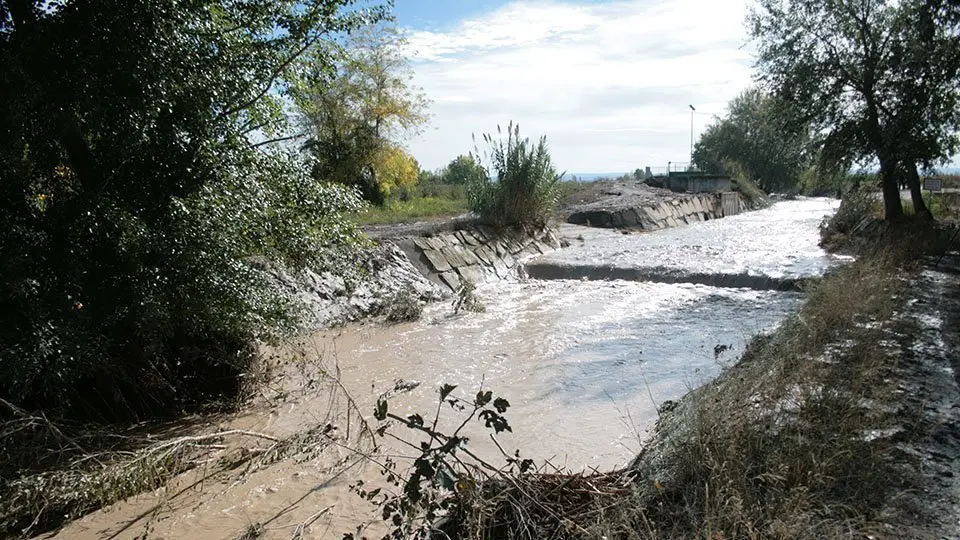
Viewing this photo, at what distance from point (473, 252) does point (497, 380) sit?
7.00 metres

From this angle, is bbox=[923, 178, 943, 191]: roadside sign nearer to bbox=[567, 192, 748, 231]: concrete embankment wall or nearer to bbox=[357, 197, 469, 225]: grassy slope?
bbox=[567, 192, 748, 231]: concrete embankment wall

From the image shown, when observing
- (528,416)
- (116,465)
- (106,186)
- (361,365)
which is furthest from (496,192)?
(116,465)

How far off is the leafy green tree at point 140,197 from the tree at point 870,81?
45.4ft

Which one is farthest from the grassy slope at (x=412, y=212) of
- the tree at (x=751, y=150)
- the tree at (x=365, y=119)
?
the tree at (x=751, y=150)

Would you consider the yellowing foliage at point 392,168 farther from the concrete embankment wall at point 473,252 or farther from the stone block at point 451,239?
the stone block at point 451,239

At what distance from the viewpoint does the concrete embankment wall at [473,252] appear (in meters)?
12.2

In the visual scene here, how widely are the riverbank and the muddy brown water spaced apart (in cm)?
102

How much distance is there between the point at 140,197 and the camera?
494cm

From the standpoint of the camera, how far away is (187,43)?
5121 mm

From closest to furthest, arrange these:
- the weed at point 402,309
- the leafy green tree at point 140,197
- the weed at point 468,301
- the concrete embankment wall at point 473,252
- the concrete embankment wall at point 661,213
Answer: the leafy green tree at point 140,197 → the weed at point 402,309 → the weed at point 468,301 → the concrete embankment wall at point 473,252 → the concrete embankment wall at point 661,213

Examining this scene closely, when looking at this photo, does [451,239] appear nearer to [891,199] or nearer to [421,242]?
[421,242]

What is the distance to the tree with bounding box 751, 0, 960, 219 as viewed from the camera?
557 inches

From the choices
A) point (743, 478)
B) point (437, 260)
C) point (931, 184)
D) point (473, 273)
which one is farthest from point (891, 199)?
point (743, 478)

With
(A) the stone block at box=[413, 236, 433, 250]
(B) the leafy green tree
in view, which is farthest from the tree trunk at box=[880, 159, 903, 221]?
(B) the leafy green tree
